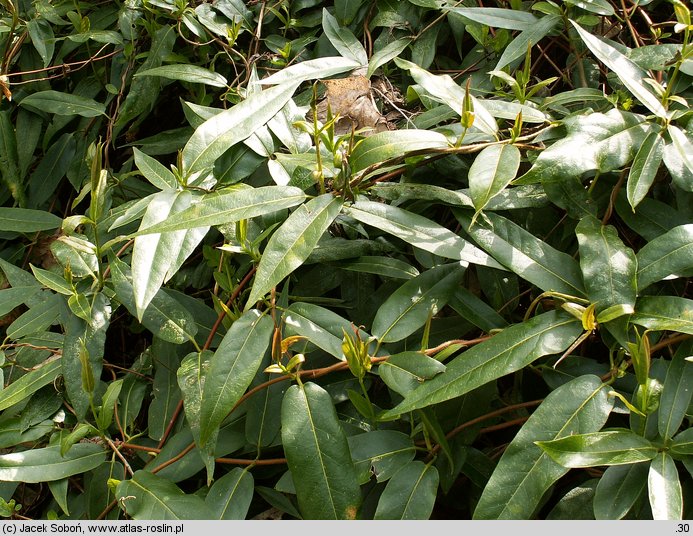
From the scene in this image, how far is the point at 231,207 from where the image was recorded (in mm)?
845

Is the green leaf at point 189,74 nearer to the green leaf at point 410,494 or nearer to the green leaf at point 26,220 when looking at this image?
the green leaf at point 26,220

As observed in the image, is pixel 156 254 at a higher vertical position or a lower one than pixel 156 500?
higher

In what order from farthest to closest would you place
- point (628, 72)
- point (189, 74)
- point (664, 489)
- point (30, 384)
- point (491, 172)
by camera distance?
point (189, 74) → point (30, 384) → point (628, 72) → point (491, 172) → point (664, 489)

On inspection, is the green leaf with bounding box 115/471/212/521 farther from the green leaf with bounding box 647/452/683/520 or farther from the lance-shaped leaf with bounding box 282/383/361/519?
the green leaf with bounding box 647/452/683/520

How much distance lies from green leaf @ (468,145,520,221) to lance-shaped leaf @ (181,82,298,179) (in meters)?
0.29

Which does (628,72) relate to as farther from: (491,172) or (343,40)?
(343,40)

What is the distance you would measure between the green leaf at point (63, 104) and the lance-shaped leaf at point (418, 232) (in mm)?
743

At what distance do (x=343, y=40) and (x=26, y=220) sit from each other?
67 centimetres

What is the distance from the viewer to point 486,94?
1.21 metres

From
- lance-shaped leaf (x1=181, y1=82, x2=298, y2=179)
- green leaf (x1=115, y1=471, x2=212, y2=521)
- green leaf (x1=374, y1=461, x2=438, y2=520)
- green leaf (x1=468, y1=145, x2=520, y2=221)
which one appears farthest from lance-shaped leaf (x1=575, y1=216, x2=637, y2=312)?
Result: green leaf (x1=115, y1=471, x2=212, y2=521)

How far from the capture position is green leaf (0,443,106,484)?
0.97 metres

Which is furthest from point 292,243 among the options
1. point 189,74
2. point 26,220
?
point 26,220

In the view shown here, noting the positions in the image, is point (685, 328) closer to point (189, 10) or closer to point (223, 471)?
point (223, 471)

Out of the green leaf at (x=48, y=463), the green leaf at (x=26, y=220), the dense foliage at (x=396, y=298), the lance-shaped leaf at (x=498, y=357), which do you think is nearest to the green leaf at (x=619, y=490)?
the dense foliage at (x=396, y=298)
